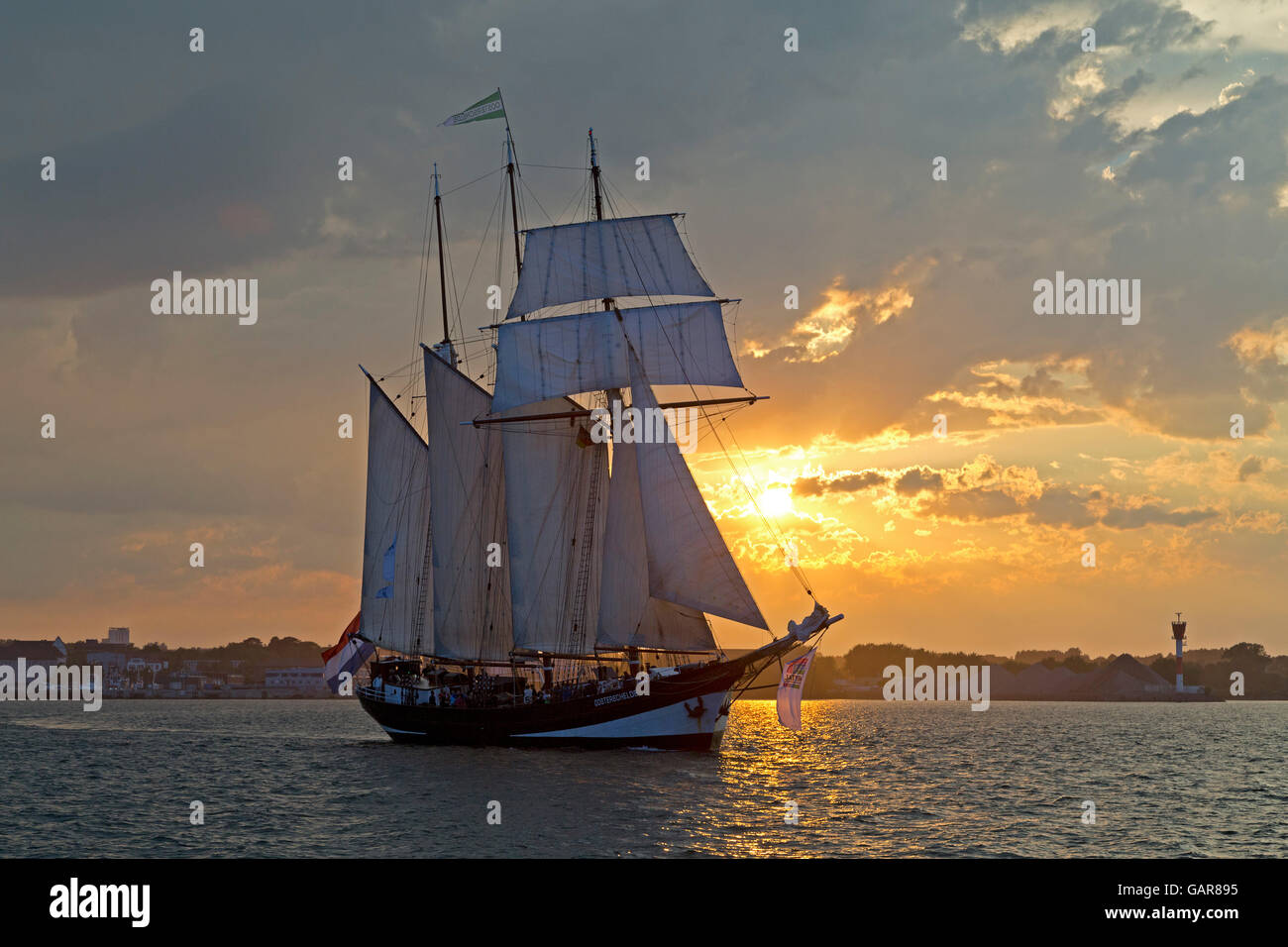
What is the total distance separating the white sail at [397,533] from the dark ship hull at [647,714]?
1235 cm

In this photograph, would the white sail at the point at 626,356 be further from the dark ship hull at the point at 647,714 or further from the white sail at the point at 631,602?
the dark ship hull at the point at 647,714

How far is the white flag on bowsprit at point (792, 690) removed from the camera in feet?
171

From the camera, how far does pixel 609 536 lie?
235 feet

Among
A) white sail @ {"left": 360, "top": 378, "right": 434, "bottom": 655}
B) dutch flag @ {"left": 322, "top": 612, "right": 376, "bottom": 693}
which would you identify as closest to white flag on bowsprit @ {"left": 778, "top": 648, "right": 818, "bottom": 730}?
white sail @ {"left": 360, "top": 378, "right": 434, "bottom": 655}

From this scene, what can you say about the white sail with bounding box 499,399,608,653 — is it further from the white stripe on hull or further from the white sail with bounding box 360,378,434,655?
the white sail with bounding box 360,378,434,655

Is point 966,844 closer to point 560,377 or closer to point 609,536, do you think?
point 609,536

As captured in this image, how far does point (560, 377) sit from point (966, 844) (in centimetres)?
5083

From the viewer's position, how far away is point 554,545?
79000mm

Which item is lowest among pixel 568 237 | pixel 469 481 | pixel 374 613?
pixel 374 613

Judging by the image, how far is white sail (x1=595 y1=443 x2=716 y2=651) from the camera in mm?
71188

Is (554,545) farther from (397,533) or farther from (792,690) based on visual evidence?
(792,690)

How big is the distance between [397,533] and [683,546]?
28.4m
